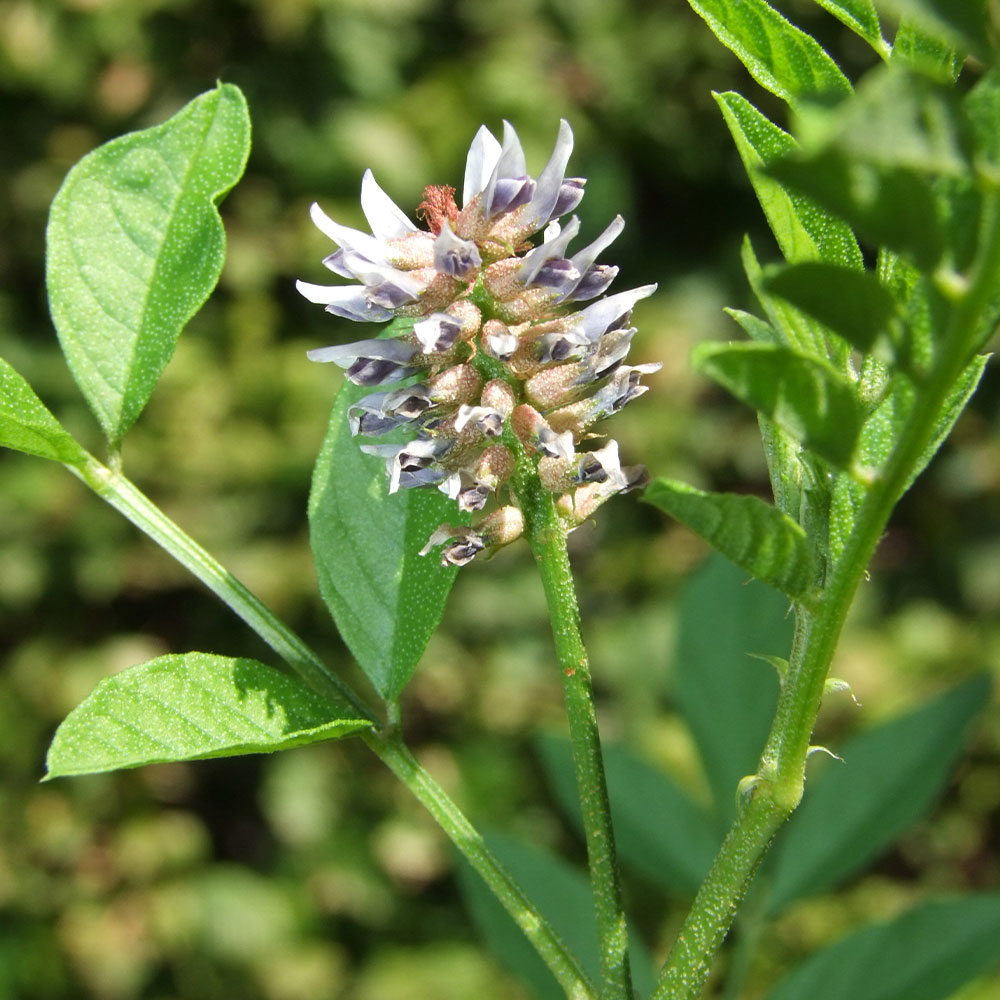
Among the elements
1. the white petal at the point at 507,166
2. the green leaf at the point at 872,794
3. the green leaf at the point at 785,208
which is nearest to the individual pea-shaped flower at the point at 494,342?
the white petal at the point at 507,166

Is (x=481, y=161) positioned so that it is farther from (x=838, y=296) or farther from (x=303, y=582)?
(x=303, y=582)

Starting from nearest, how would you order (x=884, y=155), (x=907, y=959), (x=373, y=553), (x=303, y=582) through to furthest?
1. (x=884, y=155)
2. (x=373, y=553)
3. (x=907, y=959)
4. (x=303, y=582)

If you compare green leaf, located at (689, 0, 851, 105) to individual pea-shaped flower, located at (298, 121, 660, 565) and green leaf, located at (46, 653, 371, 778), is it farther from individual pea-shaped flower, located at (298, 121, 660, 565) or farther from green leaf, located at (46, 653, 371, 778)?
green leaf, located at (46, 653, 371, 778)

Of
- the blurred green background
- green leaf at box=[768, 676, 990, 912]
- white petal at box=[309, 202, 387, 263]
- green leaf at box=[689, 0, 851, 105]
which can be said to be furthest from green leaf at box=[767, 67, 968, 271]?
the blurred green background

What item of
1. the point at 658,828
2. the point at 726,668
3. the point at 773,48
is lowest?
the point at 658,828

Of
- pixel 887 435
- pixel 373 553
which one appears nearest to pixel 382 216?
pixel 373 553

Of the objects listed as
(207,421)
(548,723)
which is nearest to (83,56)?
(207,421)

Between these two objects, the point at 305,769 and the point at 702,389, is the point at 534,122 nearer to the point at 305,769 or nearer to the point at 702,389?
the point at 702,389
